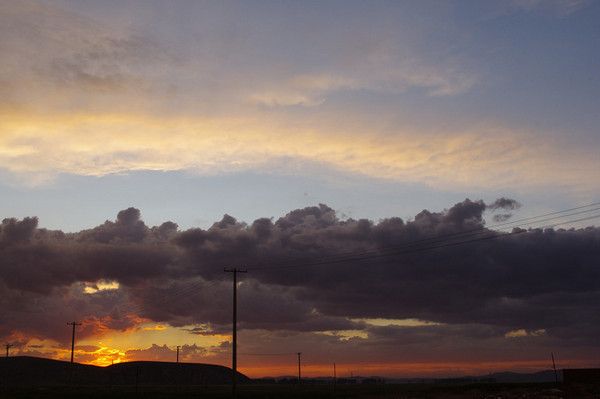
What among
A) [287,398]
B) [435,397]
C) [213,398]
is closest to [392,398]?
[435,397]

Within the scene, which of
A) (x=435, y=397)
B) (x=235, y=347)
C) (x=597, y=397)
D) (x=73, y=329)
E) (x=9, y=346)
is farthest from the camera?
(x=9, y=346)

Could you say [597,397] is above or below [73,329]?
below

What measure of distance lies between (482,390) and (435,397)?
32.2 feet

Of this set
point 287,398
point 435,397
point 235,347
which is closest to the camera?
point 235,347

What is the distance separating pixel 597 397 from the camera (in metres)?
73.7

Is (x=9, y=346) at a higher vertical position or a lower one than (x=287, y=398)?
higher

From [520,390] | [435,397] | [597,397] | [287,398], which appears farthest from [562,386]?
[287,398]

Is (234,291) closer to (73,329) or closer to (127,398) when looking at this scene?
(127,398)

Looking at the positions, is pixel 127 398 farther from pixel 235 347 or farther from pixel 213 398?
pixel 235 347

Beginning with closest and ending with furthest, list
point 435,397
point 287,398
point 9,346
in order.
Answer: point 435,397, point 287,398, point 9,346

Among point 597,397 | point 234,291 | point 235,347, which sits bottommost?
point 597,397

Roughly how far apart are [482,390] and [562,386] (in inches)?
440

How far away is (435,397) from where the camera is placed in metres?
83.9

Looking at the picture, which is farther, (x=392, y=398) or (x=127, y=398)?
(x=127, y=398)
